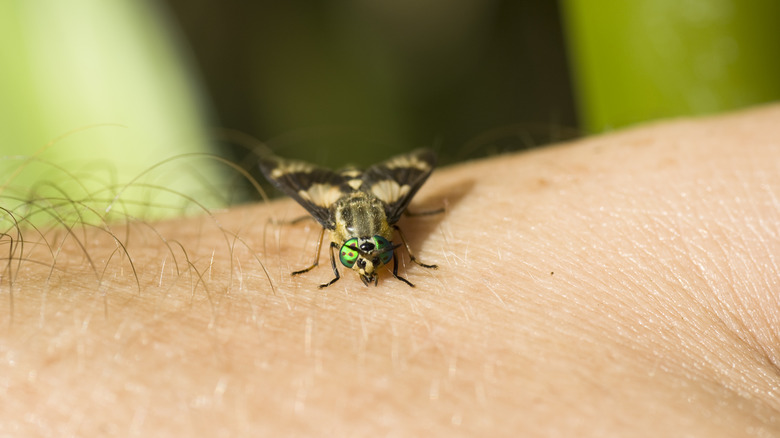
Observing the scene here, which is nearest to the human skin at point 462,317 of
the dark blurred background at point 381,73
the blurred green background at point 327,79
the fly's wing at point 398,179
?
the fly's wing at point 398,179

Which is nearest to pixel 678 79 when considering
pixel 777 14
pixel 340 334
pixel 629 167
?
pixel 777 14

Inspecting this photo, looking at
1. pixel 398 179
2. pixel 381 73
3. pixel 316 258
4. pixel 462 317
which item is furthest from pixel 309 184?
pixel 381 73

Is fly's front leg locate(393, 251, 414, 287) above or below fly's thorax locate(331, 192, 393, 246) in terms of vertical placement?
below

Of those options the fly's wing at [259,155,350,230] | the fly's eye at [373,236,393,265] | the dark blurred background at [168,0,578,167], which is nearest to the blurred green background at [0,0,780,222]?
the dark blurred background at [168,0,578,167]

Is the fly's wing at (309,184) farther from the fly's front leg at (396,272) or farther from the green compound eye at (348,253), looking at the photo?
the fly's front leg at (396,272)

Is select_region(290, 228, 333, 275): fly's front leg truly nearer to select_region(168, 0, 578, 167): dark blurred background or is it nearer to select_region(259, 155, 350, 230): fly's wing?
select_region(259, 155, 350, 230): fly's wing
